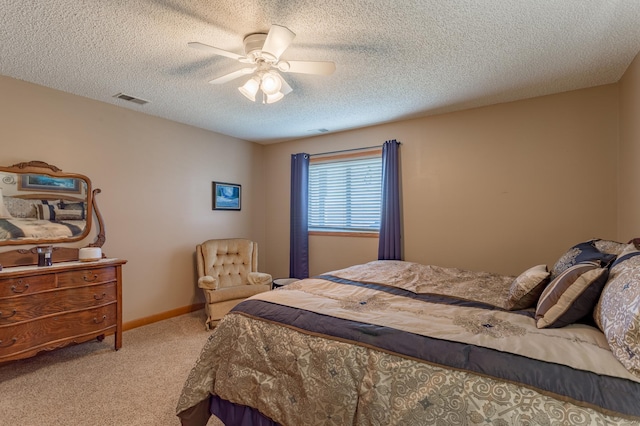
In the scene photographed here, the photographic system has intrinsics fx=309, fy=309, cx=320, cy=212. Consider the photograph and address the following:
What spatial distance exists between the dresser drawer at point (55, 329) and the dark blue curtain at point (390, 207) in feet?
9.67

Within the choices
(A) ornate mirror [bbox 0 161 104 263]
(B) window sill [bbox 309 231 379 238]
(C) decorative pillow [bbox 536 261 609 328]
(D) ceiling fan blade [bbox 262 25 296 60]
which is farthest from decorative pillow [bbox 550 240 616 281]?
(A) ornate mirror [bbox 0 161 104 263]

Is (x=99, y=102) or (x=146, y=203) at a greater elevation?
(x=99, y=102)

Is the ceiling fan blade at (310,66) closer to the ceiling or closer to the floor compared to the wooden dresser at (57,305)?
closer to the ceiling

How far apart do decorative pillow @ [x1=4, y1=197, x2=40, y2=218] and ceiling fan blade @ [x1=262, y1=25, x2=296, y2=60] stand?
2.62m

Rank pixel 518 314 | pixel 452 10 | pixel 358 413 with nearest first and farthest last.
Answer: pixel 358 413 < pixel 518 314 < pixel 452 10

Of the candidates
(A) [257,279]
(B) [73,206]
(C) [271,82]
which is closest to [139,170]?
(B) [73,206]

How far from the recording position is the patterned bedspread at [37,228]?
2670mm

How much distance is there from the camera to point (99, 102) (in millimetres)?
3248

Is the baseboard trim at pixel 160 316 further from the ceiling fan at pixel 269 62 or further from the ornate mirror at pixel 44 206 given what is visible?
the ceiling fan at pixel 269 62

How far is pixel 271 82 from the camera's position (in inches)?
84.9

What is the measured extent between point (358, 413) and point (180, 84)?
2.90 meters

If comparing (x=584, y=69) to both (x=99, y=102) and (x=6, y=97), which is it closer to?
(x=99, y=102)

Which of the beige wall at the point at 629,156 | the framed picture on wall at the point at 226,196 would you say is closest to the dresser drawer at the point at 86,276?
the framed picture on wall at the point at 226,196

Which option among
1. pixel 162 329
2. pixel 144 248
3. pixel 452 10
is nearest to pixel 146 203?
pixel 144 248
